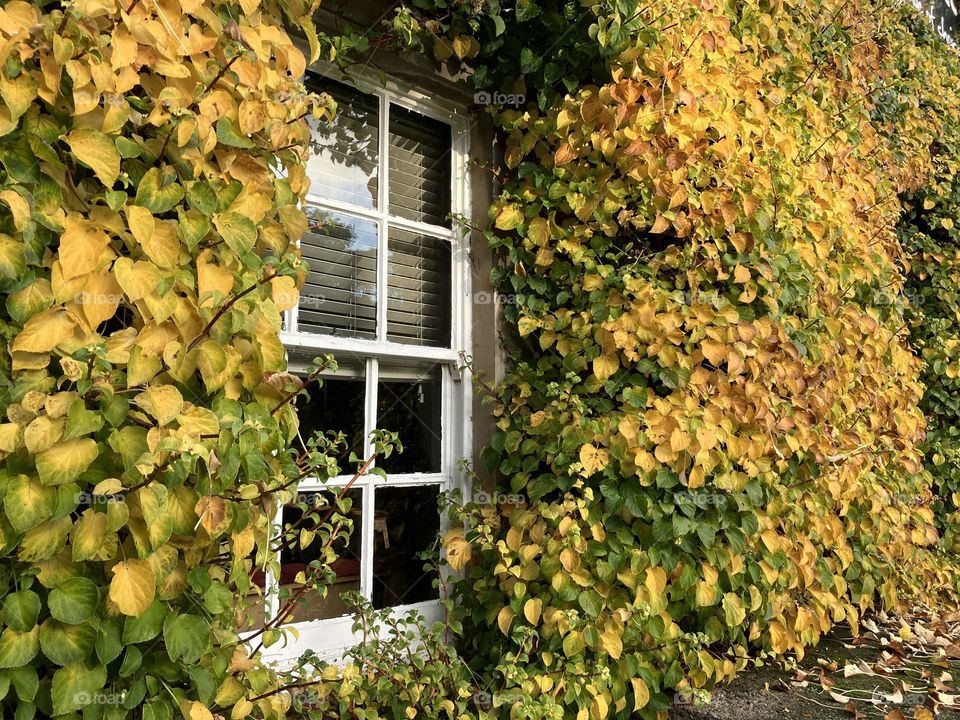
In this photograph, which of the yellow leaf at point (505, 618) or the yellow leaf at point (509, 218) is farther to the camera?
the yellow leaf at point (509, 218)

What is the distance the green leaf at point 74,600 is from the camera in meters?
0.98

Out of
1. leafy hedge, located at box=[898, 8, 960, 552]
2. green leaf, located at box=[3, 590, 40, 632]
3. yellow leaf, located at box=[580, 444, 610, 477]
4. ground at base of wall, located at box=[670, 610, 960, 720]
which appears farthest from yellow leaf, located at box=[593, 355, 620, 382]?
leafy hedge, located at box=[898, 8, 960, 552]

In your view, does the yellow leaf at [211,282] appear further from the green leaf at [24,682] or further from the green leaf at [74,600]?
the green leaf at [24,682]

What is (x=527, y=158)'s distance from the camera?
2447 millimetres

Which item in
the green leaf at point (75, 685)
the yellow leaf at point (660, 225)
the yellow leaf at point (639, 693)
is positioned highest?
the yellow leaf at point (660, 225)

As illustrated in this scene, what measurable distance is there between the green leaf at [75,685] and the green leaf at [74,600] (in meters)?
0.08

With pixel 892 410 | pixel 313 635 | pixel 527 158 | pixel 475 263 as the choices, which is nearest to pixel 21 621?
pixel 313 635

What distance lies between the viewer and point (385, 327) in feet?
7.07

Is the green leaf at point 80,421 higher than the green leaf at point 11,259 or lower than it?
lower

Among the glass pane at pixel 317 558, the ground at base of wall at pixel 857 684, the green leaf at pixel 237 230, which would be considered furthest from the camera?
Result: the ground at base of wall at pixel 857 684

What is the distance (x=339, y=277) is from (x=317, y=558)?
0.83m

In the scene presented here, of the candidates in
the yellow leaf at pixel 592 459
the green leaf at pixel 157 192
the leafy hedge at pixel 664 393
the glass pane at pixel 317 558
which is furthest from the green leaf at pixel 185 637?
the yellow leaf at pixel 592 459

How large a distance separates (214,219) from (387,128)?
1.20 metres

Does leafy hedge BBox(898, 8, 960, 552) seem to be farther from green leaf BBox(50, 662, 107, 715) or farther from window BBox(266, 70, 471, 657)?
green leaf BBox(50, 662, 107, 715)
